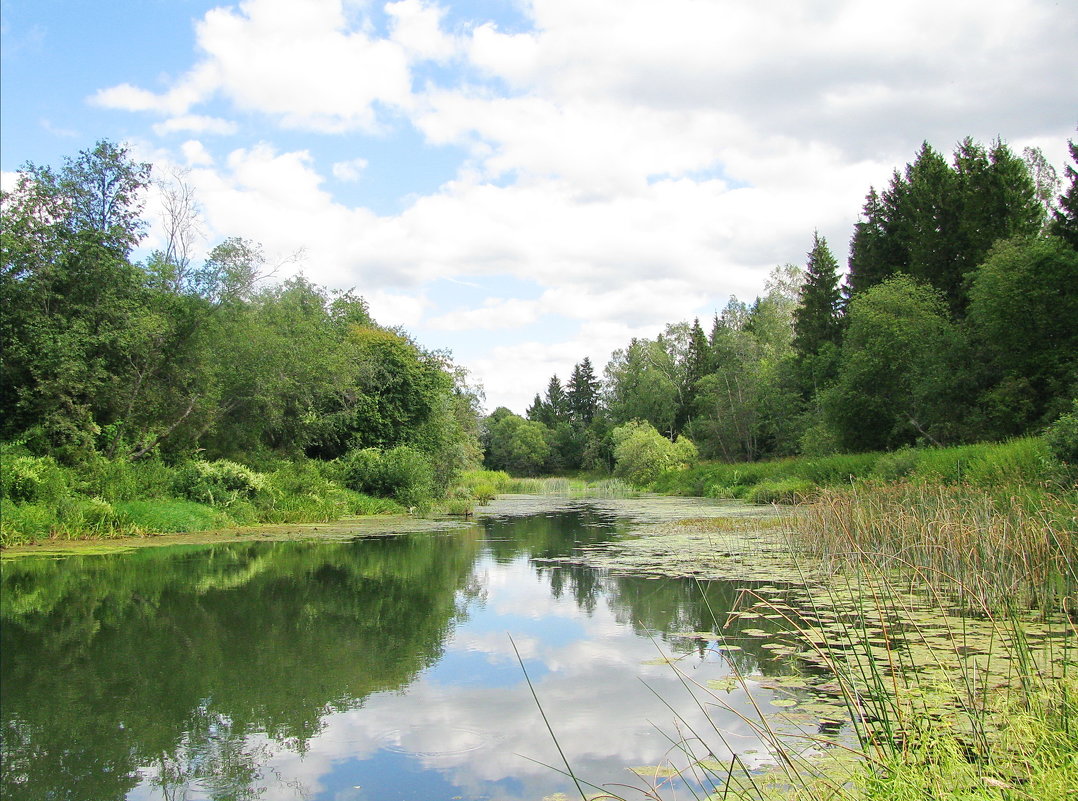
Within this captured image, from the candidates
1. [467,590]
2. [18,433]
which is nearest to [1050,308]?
[467,590]

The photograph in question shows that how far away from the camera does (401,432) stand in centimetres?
2692

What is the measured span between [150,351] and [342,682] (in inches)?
558

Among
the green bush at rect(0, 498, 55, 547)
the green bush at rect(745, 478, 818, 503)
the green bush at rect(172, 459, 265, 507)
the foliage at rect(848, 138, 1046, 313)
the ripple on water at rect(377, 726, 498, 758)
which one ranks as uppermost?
the foliage at rect(848, 138, 1046, 313)

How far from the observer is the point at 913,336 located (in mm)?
27453

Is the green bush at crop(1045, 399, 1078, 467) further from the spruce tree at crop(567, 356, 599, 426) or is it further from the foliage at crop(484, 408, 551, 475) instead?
the spruce tree at crop(567, 356, 599, 426)

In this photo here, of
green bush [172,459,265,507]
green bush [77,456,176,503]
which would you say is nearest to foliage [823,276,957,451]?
green bush [172,459,265,507]

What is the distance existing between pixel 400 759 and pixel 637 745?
1367 millimetres

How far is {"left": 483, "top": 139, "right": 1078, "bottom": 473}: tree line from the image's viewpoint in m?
21.0

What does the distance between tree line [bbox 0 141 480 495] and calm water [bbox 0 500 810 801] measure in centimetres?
614

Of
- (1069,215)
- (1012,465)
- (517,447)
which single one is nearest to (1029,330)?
(1069,215)

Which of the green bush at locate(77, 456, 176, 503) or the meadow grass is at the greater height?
the green bush at locate(77, 456, 176, 503)

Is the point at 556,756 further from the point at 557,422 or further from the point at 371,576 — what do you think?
the point at 557,422

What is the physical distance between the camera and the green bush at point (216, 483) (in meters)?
17.2

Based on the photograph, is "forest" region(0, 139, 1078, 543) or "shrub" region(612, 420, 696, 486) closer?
"forest" region(0, 139, 1078, 543)
